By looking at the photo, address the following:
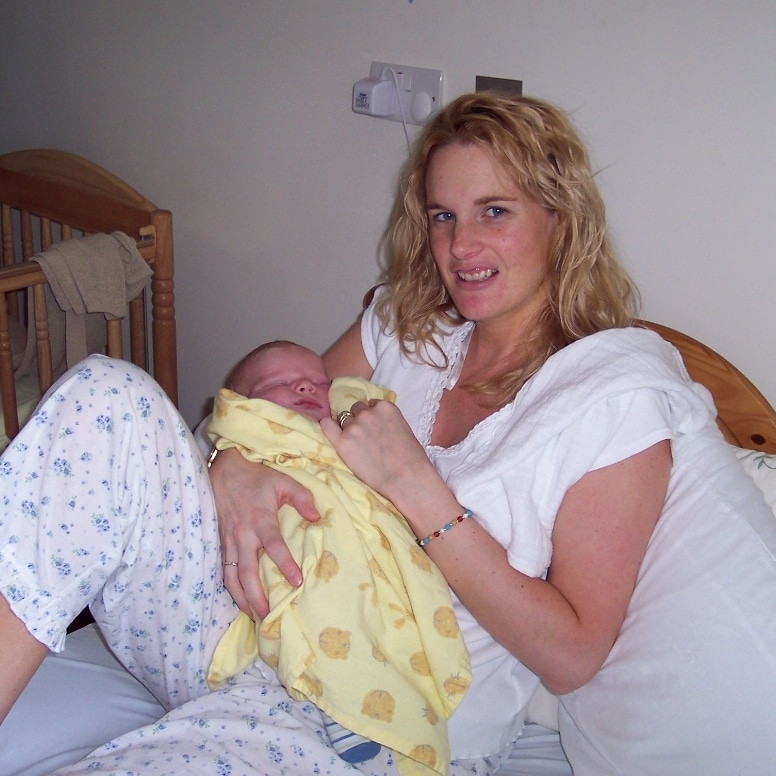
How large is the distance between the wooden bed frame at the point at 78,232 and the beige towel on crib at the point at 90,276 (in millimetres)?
42

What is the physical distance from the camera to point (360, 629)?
109 centimetres

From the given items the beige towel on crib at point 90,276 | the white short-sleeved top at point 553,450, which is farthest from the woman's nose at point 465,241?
the beige towel on crib at point 90,276

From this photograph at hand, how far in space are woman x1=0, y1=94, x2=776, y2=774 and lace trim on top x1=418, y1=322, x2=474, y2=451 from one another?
5cm

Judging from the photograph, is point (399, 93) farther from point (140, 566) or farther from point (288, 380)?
point (140, 566)

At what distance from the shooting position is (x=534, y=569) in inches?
44.9

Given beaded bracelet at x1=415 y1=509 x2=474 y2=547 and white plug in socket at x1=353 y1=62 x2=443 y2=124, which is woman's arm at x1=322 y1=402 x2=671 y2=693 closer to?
beaded bracelet at x1=415 y1=509 x2=474 y2=547

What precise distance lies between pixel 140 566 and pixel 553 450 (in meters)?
0.55

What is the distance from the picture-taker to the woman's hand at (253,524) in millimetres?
1146

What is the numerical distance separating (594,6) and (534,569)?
90 cm

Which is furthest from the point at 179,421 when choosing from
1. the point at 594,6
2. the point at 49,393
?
the point at 594,6

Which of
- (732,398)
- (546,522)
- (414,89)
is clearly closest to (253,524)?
(546,522)

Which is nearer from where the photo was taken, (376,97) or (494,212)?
(494,212)

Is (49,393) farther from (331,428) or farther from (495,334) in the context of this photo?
(495,334)

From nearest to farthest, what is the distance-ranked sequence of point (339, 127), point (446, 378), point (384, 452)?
point (384, 452) → point (446, 378) → point (339, 127)
